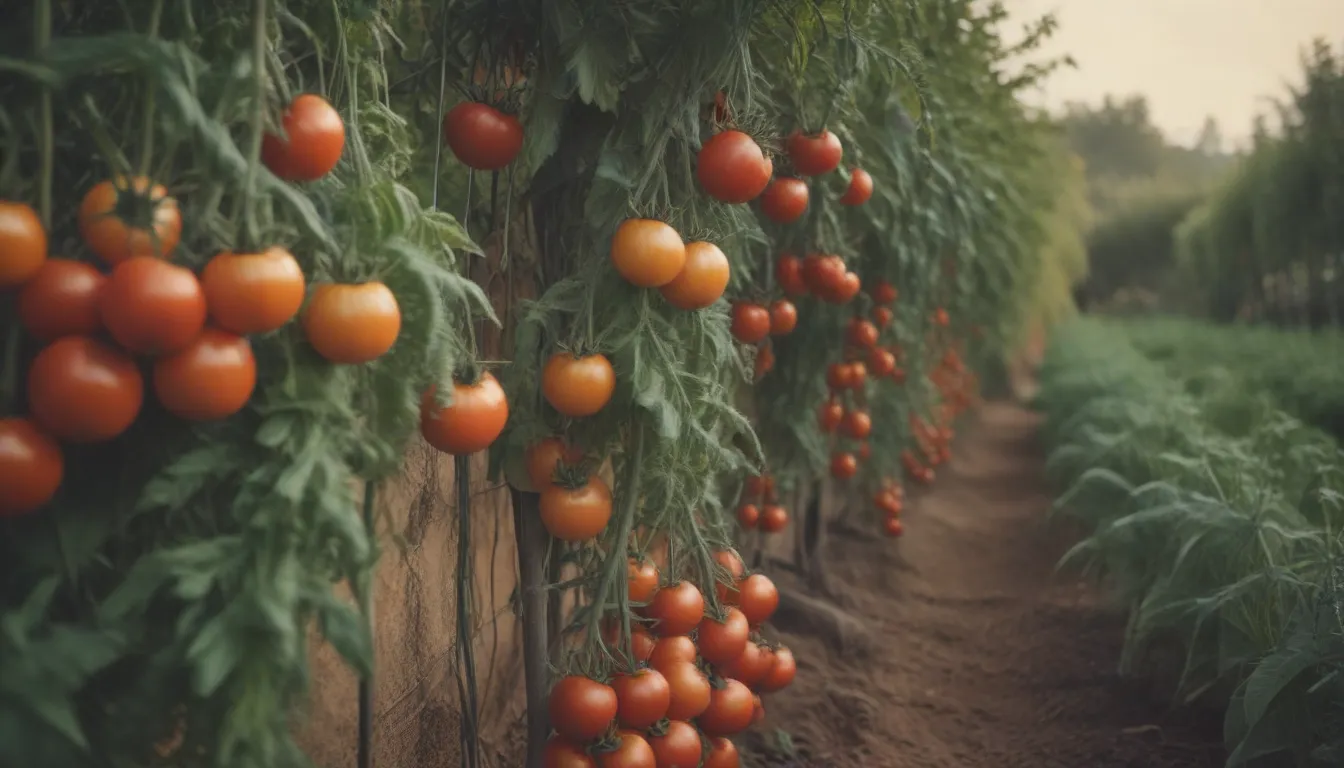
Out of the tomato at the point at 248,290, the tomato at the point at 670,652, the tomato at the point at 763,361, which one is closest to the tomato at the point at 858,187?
the tomato at the point at 763,361

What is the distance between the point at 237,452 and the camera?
3.08ft

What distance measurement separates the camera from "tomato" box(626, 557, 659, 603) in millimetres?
1774

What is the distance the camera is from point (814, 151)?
1.87 m

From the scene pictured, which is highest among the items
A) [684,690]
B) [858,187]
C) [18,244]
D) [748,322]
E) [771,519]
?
[858,187]

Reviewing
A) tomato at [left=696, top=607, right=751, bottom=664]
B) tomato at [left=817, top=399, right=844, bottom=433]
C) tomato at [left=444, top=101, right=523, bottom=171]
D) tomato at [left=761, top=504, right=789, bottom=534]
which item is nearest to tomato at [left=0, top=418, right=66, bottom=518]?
tomato at [left=444, top=101, right=523, bottom=171]

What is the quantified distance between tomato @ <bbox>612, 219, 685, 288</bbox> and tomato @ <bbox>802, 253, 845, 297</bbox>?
98 cm

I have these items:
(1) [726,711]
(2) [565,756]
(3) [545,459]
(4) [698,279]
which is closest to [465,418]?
(3) [545,459]

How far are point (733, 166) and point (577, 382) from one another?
0.46 meters

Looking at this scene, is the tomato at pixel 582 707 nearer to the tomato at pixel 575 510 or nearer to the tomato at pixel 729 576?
the tomato at pixel 575 510

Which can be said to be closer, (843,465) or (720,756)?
(720,756)

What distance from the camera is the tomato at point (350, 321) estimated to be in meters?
0.93

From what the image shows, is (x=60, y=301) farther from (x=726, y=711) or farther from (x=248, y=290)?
(x=726, y=711)

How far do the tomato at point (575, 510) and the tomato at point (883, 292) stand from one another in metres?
1.95

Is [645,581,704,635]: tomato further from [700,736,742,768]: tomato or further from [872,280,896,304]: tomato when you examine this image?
[872,280,896,304]: tomato
